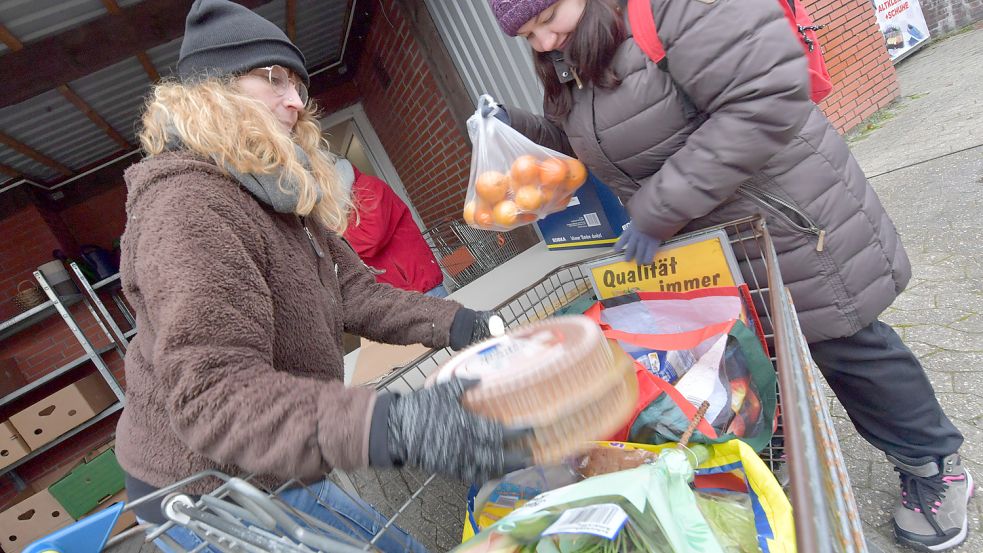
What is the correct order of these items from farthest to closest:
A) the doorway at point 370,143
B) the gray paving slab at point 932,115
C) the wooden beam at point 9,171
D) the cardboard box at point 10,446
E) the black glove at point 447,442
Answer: the doorway at point 370,143, the wooden beam at point 9,171, the cardboard box at point 10,446, the gray paving slab at point 932,115, the black glove at point 447,442

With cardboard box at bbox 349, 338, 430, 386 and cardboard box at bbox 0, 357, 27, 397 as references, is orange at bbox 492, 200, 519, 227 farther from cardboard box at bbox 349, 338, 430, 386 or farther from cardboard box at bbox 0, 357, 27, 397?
cardboard box at bbox 0, 357, 27, 397

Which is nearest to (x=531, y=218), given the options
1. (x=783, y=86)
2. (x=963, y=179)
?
(x=783, y=86)

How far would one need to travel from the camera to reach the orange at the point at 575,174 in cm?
190

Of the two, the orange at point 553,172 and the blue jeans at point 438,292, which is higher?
the orange at point 553,172

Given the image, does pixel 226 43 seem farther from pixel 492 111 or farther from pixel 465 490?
pixel 465 490

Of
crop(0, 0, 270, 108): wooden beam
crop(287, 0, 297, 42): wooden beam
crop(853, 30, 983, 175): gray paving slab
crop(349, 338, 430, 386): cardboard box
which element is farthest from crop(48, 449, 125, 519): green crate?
crop(853, 30, 983, 175): gray paving slab

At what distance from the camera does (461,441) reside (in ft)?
2.52

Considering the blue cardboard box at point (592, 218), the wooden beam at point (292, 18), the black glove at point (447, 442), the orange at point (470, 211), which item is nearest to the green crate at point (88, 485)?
the wooden beam at point (292, 18)

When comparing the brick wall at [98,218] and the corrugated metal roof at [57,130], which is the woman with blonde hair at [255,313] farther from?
the brick wall at [98,218]

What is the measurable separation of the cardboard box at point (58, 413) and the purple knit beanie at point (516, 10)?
6.21 m

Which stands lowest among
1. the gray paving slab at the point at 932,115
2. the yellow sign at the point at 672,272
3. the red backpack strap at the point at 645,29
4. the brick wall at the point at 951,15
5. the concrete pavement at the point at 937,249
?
the concrete pavement at the point at 937,249

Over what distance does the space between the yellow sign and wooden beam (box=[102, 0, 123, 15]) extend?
3949 mm

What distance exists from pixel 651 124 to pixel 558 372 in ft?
2.87

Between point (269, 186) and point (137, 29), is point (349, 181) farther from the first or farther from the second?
point (269, 186)
